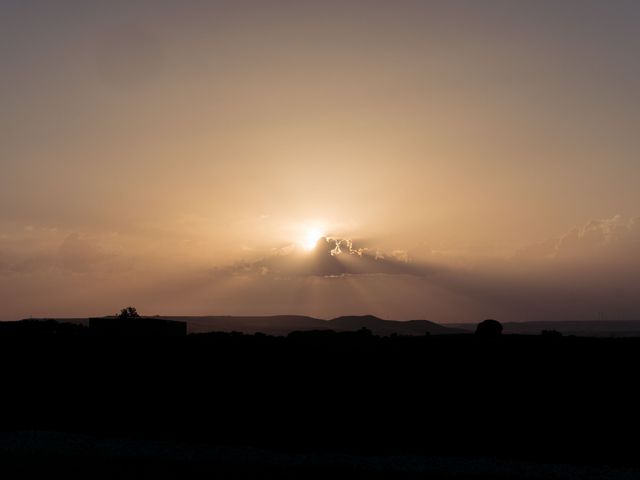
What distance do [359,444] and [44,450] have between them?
38.2 feet

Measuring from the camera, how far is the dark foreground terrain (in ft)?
78.1

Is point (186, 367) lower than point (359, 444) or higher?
higher

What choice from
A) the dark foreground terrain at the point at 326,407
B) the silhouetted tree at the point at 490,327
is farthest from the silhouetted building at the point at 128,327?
the silhouetted tree at the point at 490,327

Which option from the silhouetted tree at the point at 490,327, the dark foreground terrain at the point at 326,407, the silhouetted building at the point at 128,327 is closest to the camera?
the dark foreground terrain at the point at 326,407

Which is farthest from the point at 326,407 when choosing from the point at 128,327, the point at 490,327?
the point at 128,327

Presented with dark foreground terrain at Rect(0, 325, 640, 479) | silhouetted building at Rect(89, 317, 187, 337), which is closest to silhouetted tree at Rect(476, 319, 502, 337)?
dark foreground terrain at Rect(0, 325, 640, 479)

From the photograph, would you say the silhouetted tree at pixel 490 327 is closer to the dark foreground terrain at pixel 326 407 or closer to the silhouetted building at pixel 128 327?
the dark foreground terrain at pixel 326 407

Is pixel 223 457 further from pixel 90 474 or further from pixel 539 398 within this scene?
pixel 539 398

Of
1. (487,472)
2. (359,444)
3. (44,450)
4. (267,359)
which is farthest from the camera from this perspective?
(267,359)

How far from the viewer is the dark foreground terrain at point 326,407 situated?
78.1 ft

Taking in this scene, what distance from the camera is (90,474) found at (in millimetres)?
20688

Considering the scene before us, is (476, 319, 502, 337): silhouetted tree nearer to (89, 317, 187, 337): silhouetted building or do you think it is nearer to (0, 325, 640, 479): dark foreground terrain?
(0, 325, 640, 479): dark foreground terrain

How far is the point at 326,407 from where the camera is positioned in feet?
93.3

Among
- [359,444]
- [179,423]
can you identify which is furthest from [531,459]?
[179,423]
